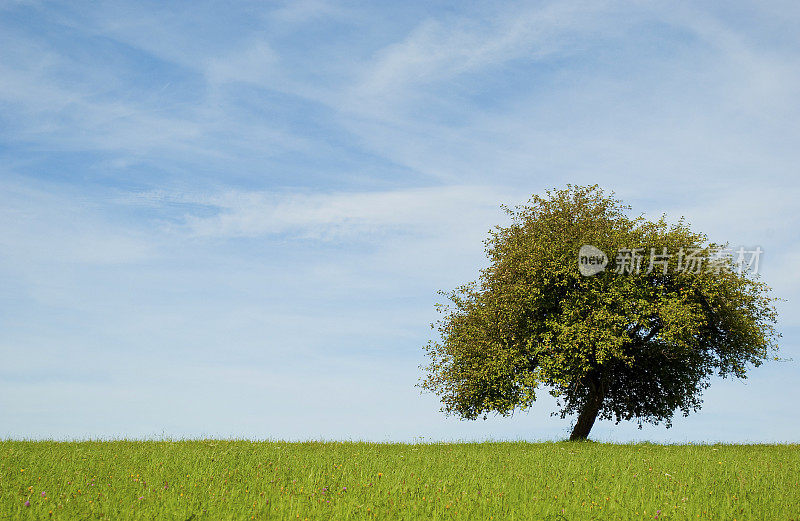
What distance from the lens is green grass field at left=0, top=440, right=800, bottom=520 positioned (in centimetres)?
1375

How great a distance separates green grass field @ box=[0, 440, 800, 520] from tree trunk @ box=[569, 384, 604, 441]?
27.1ft

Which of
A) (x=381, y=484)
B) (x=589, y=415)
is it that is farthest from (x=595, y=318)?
(x=381, y=484)

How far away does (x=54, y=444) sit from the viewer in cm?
2489

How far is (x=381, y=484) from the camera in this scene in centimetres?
1633

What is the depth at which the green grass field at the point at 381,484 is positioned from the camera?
13750 millimetres

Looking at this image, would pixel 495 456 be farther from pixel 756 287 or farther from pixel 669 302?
pixel 756 287

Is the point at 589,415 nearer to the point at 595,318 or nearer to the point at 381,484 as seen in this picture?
the point at 595,318

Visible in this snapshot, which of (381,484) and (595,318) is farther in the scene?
(595,318)

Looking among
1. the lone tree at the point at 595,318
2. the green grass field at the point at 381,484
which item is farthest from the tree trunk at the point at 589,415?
the green grass field at the point at 381,484

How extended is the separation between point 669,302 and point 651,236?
3458 millimetres

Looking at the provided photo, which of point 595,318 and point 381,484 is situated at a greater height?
point 595,318

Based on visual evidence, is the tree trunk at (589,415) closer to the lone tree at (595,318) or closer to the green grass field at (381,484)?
the lone tree at (595,318)

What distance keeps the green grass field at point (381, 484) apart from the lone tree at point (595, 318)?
6.05 meters

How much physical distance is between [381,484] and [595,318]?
49.9 ft
